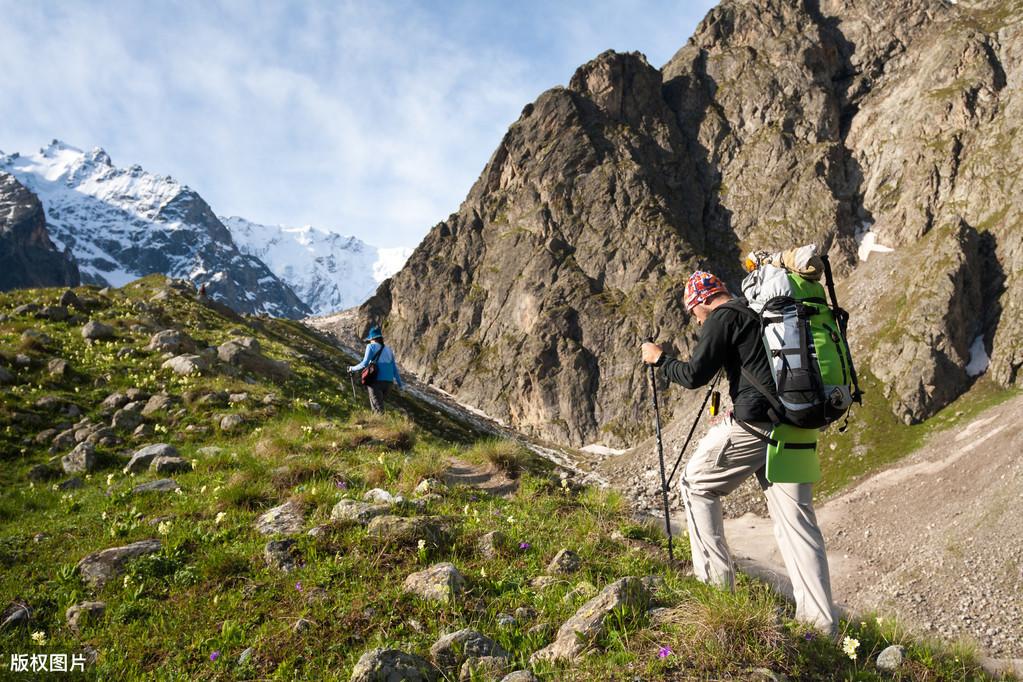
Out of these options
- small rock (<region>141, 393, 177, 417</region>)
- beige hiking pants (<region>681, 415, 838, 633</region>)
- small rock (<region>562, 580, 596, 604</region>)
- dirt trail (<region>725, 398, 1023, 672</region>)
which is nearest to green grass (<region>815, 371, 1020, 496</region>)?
dirt trail (<region>725, 398, 1023, 672</region>)

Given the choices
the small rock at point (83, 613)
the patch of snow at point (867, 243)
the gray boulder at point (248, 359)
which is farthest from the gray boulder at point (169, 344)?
the patch of snow at point (867, 243)

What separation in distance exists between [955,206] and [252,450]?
12540 centimetres

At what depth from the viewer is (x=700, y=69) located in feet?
500

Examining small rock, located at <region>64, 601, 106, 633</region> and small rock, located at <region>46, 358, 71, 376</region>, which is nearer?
small rock, located at <region>64, 601, 106, 633</region>

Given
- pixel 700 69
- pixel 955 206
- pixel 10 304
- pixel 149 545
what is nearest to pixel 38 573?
pixel 149 545

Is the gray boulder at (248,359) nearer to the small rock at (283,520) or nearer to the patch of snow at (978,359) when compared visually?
the small rock at (283,520)

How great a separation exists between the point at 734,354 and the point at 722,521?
6.30ft

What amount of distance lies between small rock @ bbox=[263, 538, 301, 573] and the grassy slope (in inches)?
4.5

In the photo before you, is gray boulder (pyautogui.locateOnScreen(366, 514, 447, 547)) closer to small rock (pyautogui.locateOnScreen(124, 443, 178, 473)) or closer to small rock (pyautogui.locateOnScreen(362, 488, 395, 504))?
small rock (pyautogui.locateOnScreen(362, 488, 395, 504))

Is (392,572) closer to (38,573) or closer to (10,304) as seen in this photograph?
(38,573)

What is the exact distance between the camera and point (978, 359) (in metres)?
82.4

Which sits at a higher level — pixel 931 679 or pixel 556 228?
pixel 556 228

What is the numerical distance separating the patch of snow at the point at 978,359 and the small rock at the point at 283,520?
103m

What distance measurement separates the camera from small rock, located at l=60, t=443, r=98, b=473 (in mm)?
11094
